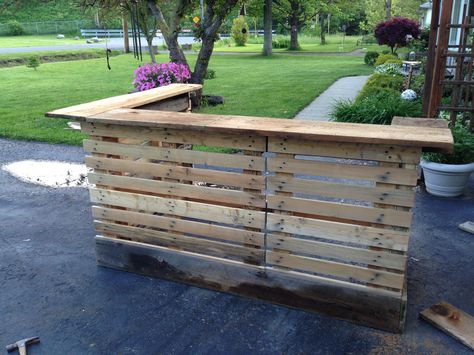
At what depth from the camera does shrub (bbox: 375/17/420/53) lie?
65.1 ft

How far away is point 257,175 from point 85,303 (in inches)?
58.8

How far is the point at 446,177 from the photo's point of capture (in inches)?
199

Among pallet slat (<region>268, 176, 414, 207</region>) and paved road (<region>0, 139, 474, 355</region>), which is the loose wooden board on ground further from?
pallet slat (<region>268, 176, 414, 207</region>)

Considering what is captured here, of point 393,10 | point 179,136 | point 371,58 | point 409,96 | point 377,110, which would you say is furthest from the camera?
point 393,10

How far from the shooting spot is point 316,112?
31.5 feet

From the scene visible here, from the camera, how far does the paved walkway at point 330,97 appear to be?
925 cm

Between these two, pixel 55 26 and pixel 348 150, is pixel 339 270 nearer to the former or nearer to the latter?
pixel 348 150

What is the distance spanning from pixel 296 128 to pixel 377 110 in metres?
4.90

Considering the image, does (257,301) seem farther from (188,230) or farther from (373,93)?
(373,93)

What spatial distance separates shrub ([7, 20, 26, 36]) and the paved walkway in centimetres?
4160

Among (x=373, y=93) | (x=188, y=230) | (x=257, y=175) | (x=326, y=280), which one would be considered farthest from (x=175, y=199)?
(x=373, y=93)

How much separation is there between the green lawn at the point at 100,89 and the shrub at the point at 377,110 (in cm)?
166

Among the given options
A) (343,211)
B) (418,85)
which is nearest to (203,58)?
(418,85)

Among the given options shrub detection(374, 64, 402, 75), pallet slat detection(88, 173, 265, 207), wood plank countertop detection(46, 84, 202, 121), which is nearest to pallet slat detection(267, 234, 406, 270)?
pallet slat detection(88, 173, 265, 207)
